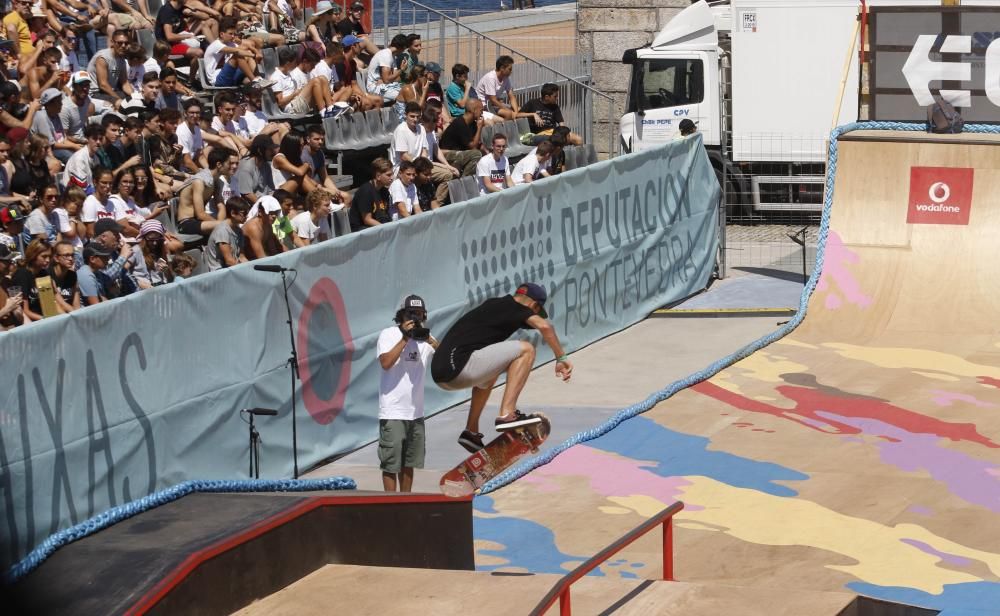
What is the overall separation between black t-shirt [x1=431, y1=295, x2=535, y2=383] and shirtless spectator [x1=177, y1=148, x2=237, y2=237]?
14.3 feet

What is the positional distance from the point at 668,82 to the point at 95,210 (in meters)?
13.3

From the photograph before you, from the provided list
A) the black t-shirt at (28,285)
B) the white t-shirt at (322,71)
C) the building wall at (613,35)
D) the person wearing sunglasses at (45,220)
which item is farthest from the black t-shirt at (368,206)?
the building wall at (613,35)

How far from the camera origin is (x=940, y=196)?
17.4 m

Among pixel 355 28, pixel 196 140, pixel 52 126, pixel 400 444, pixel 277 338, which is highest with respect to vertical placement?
pixel 355 28

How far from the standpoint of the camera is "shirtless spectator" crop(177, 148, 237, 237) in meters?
15.0

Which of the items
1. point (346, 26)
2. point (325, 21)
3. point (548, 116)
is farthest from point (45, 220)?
point (548, 116)

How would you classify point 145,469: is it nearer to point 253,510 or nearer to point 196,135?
point 253,510

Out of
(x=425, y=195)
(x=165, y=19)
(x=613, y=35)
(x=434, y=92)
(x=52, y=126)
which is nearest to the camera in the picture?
(x=52, y=126)

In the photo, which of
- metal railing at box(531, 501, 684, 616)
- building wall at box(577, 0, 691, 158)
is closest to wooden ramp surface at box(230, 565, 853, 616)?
metal railing at box(531, 501, 684, 616)

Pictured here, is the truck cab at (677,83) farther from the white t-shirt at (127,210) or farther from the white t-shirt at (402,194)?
the white t-shirt at (127,210)

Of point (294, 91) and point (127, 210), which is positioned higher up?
point (294, 91)

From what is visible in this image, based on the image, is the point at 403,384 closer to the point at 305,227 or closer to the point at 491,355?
the point at 491,355

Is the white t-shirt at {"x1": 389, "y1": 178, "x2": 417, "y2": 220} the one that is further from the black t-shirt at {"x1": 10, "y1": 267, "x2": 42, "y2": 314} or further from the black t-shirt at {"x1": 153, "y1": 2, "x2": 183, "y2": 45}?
the black t-shirt at {"x1": 10, "y1": 267, "x2": 42, "y2": 314}

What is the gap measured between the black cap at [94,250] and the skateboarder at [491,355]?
3171 millimetres
